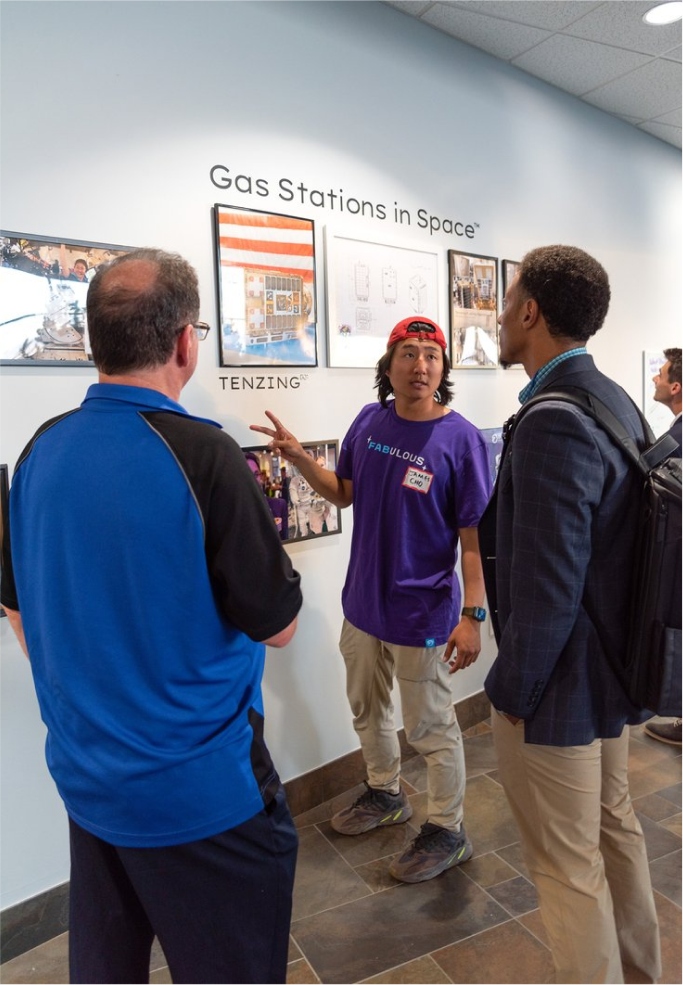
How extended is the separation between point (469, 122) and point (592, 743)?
9.45ft

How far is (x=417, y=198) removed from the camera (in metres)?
2.97

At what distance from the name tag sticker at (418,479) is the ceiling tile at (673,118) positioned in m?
3.39

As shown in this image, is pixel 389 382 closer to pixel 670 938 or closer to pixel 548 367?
pixel 548 367

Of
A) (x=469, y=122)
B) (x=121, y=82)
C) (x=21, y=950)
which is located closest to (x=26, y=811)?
(x=21, y=950)

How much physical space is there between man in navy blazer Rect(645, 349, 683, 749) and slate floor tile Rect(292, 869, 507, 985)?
4.87 ft

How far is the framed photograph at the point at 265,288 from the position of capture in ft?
7.65

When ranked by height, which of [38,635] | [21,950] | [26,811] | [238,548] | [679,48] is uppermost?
[679,48]

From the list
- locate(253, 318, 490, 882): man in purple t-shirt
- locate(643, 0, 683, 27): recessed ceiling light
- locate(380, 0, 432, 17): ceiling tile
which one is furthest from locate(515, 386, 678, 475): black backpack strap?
locate(643, 0, 683, 27): recessed ceiling light

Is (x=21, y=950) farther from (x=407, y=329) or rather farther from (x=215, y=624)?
(x=407, y=329)

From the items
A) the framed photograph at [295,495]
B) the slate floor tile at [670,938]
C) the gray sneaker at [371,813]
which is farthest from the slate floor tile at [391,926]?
the framed photograph at [295,495]

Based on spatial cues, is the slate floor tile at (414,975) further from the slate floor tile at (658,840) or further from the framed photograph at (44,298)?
the framed photograph at (44,298)

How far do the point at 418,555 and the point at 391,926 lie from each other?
1.14m

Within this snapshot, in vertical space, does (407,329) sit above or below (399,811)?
above

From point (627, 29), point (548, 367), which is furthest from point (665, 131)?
point (548, 367)
